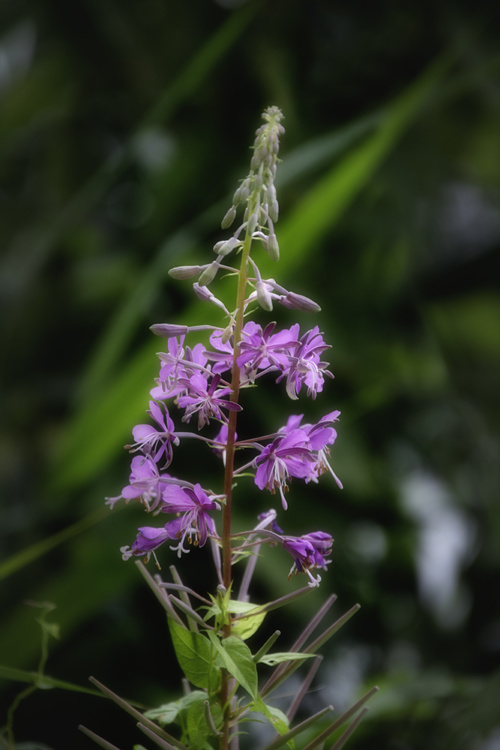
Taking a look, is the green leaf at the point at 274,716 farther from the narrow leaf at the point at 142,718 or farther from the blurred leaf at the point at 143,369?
the blurred leaf at the point at 143,369

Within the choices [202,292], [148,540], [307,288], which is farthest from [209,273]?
[307,288]

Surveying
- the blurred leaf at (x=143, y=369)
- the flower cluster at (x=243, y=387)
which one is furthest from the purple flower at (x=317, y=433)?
the blurred leaf at (x=143, y=369)

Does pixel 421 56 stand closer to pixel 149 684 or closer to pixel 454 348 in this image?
pixel 454 348

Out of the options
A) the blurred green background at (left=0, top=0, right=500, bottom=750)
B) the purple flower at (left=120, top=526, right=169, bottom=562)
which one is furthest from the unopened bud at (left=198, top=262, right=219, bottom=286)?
the blurred green background at (left=0, top=0, right=500, bottom=750)

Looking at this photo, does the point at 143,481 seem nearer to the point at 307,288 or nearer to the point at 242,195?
the point at 242,195

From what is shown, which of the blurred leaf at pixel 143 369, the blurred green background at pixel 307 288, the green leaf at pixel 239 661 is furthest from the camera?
the blurred green background at pixel 307 288

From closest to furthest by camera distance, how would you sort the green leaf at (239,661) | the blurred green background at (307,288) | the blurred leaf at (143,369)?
the green leaf at (239,661), the blurred leaf at (143,369), the blurred green background at (307,288)

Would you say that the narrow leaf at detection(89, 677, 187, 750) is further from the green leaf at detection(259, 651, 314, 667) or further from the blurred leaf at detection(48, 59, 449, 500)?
the blurred leaf at detection(48, 59, 449, 500)
